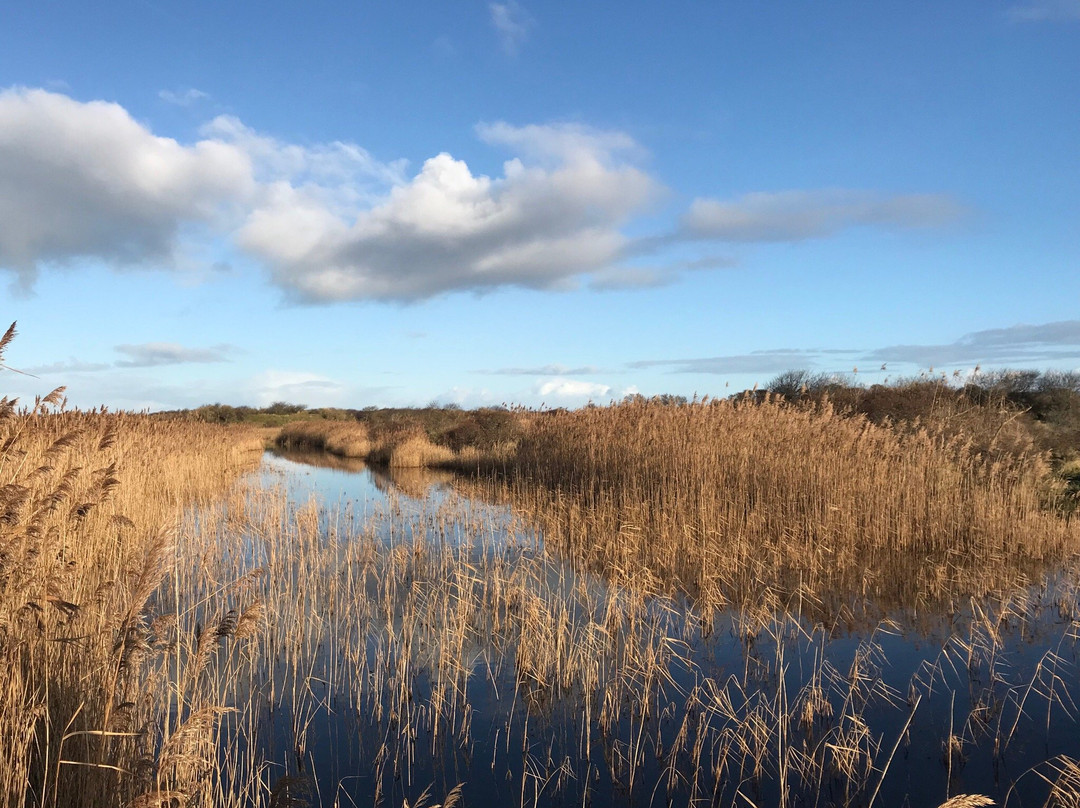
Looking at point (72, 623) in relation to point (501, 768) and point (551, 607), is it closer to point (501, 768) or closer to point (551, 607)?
point (501, 768)

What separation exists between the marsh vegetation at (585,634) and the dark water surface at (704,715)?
0.08ft

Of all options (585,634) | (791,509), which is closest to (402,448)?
(791,509)

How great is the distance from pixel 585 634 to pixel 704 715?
161 cm

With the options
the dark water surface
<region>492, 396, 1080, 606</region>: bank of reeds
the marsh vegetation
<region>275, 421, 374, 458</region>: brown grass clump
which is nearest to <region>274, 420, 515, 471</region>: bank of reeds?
<region>275, 421, 374, 458</region>: brown grass clump

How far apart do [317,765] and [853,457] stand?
925 cm

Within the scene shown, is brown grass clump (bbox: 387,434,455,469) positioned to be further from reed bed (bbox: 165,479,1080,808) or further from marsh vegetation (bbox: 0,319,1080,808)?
reed bed (bbox: 165,479,1080,808)

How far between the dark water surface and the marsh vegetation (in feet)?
0.08

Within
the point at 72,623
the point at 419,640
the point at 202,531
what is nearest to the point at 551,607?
the point at 419,640

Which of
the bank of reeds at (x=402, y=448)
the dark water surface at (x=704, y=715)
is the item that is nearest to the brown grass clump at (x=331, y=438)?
the bank of reeds at (x=402, y=448)

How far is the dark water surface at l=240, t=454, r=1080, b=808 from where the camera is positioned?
12.5 ft

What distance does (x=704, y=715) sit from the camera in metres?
4.48

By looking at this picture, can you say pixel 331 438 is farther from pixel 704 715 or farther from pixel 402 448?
pixel 704 715

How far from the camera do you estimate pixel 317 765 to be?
3.99m

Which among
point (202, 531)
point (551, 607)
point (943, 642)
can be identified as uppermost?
point (202, 531)
